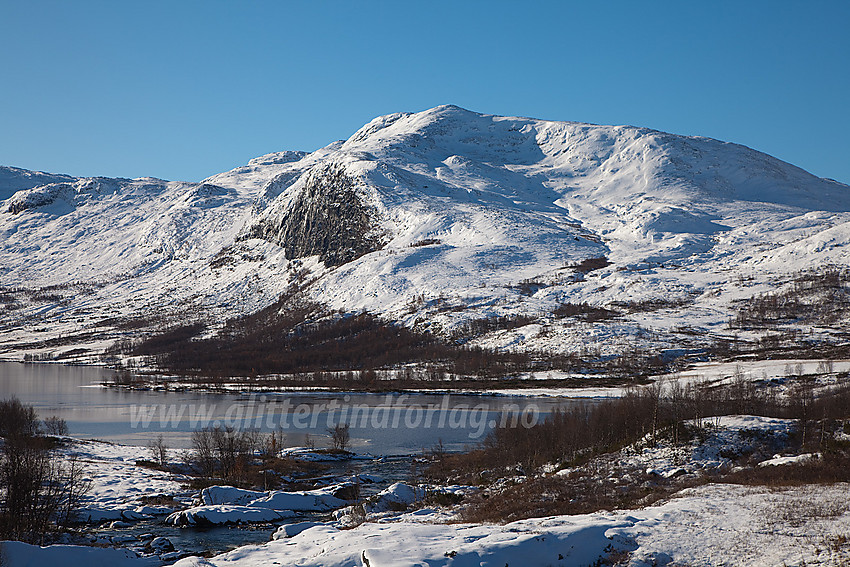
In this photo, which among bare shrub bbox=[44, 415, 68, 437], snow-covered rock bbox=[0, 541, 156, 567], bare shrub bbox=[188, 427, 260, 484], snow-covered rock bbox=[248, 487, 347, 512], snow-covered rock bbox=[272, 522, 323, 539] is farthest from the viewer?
bare shrub bbox=[44, 415, 68, 437]

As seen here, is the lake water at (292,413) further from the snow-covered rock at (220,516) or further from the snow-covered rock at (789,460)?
Result: the snow-covered rock at (789,460)

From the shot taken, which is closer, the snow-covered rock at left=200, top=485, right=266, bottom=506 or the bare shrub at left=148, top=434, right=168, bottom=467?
the snow-covered rock at left=200, top=485, right=266, bottom=506

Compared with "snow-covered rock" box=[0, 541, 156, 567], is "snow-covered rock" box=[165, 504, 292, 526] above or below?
below

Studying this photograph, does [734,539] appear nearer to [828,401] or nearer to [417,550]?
[417,550]

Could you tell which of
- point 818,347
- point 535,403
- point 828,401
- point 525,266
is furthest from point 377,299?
point 828,401

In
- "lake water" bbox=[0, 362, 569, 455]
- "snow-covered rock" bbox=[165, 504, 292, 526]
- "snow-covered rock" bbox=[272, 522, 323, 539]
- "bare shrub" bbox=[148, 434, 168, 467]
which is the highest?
"snow-covered rock" bbox=[272, 522, 323, 539]

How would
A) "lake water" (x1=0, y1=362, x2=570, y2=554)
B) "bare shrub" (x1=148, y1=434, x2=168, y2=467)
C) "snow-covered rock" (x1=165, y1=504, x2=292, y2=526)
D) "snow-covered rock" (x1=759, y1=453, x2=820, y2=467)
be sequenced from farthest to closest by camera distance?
"bare shrub" (x1=148, y1=434, x2=168, y2=467), "lake water" (x1=0, y1=362, x2=570, y2=554), "snow-covered rock" (x1=165, y1=504, x2=292, y2=526), "snow-covered rock" (x1=759, y1=453, x2=820, y2=467)

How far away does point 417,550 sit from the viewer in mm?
18703

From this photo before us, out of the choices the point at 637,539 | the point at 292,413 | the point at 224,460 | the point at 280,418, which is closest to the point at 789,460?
the point at 637,539

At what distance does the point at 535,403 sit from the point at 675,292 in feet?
265

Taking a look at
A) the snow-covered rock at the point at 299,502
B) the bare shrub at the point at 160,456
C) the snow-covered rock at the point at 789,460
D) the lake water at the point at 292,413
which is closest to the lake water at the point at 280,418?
the lake water at the point at 292,413

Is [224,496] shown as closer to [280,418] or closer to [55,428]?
[55,428]

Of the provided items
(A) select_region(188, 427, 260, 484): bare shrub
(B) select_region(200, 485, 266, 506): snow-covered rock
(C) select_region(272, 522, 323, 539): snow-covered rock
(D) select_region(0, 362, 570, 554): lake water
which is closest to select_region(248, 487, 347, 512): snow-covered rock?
(B) select_region(200, 485, 266, 506): snow-covered rock

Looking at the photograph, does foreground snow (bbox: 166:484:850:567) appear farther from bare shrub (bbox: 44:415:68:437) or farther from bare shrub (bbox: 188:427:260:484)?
bare shrub (bbox: 44:415:68:437)
